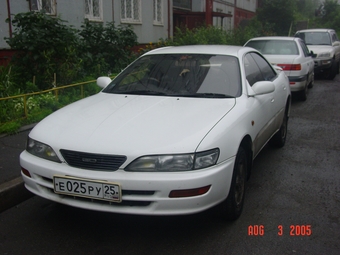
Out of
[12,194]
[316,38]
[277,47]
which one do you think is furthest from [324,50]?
[12,194]

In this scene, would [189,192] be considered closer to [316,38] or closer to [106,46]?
[106,46]

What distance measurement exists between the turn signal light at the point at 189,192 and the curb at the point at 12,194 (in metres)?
1.95

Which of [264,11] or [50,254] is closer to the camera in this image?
[50,254]

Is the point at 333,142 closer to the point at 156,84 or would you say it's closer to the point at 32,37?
the point at 156,84

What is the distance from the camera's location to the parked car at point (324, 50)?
1396 centimetres

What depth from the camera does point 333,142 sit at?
663 cm

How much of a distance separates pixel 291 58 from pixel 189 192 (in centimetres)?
733

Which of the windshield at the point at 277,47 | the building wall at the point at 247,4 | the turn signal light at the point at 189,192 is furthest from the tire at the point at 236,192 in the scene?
the building wall at the point at 247,4

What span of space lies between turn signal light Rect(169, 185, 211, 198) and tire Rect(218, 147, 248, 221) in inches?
16.4

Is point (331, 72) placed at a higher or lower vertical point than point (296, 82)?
lower

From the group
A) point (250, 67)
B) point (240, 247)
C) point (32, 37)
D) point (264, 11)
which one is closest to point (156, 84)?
point (250, 67)

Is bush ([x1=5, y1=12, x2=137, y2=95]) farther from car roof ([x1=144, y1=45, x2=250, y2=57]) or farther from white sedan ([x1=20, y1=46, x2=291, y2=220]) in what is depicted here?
white sedan ([x1=20, y1=46, x2=291, y2=220])

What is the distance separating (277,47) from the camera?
10.4 metres

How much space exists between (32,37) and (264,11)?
22925mm
